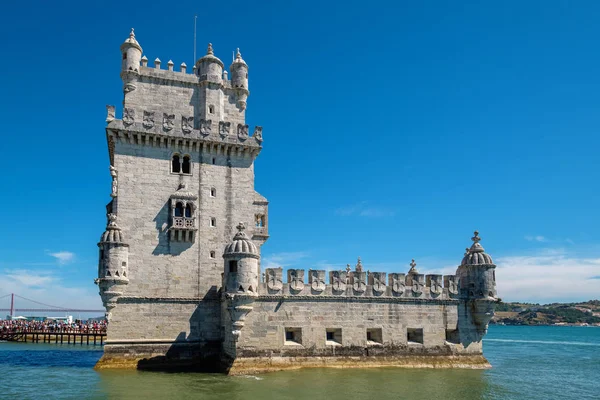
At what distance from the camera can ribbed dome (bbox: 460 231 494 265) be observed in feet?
106

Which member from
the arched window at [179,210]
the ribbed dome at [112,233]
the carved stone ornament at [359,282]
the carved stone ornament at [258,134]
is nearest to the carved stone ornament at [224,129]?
the carved stone ornament at [258,134]

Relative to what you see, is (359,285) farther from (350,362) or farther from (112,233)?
(112,233)

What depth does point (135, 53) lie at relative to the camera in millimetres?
32656

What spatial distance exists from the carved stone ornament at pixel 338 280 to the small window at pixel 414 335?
5.16 metres

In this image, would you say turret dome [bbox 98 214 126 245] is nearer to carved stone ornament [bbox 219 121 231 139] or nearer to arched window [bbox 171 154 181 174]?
arched window [bbox 171 154 181 174]

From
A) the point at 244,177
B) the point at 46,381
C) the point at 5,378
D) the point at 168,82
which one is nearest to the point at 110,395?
the point at 46,381

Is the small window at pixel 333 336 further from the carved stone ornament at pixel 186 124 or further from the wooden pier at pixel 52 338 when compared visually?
the wooden pier at pixel 52 338

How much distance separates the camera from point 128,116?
31281 millimetres

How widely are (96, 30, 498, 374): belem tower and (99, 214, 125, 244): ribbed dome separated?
63 millimetres

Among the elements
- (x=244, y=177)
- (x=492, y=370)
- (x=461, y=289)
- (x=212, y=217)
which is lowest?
(x=492, y=370)

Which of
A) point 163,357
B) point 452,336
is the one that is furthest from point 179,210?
point 452,336

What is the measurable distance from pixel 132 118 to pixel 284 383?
1788cm

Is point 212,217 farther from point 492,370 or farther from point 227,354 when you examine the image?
point 492,370

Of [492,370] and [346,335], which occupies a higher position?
[346,335]
